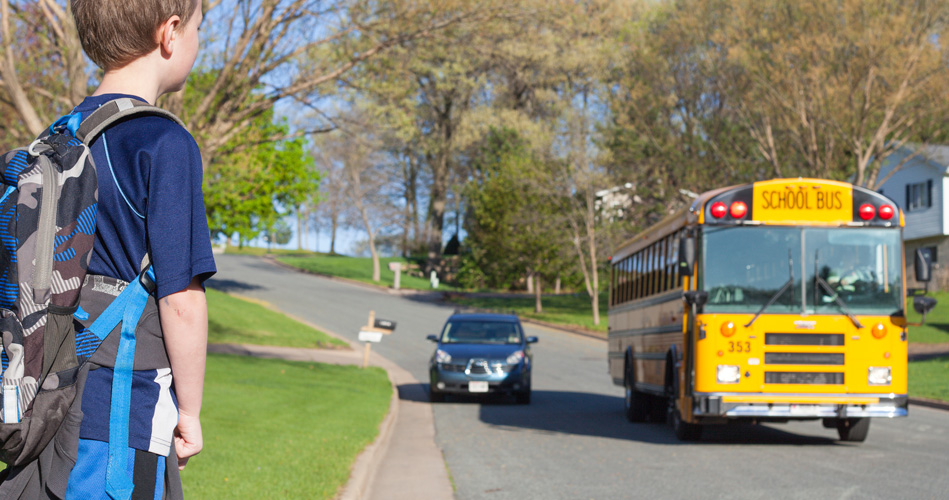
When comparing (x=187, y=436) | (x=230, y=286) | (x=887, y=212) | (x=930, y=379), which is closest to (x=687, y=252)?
(x=887, y=212)

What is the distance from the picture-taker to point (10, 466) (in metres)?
2.35

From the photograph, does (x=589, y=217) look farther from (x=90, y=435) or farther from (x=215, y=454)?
(x=90, y=435)

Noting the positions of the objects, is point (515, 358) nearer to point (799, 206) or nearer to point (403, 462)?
point (799, 206)

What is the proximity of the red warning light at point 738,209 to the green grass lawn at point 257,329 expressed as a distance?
19154 millimetres

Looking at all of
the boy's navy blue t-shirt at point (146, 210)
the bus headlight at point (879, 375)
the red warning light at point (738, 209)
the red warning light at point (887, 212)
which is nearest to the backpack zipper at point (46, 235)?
the boy's navy blue t-shirt at point (146, 210)

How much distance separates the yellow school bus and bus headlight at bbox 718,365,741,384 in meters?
0.01

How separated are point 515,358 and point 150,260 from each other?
15.9 metres

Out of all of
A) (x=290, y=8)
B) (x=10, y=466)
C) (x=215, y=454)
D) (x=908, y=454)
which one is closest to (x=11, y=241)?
(x=10, y=466)

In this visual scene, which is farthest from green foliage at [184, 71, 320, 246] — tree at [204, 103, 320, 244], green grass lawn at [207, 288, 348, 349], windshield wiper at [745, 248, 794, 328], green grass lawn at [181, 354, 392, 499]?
windshield wiper at [745, 248, 794, 328]

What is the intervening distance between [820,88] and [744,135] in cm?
774

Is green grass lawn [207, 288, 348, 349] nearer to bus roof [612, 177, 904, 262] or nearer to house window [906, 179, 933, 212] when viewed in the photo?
bus roof [612, 177, 904, 262]

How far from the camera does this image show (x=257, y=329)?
105 ft

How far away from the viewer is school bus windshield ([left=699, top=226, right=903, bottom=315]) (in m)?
11.6

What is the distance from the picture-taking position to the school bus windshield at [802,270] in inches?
459
